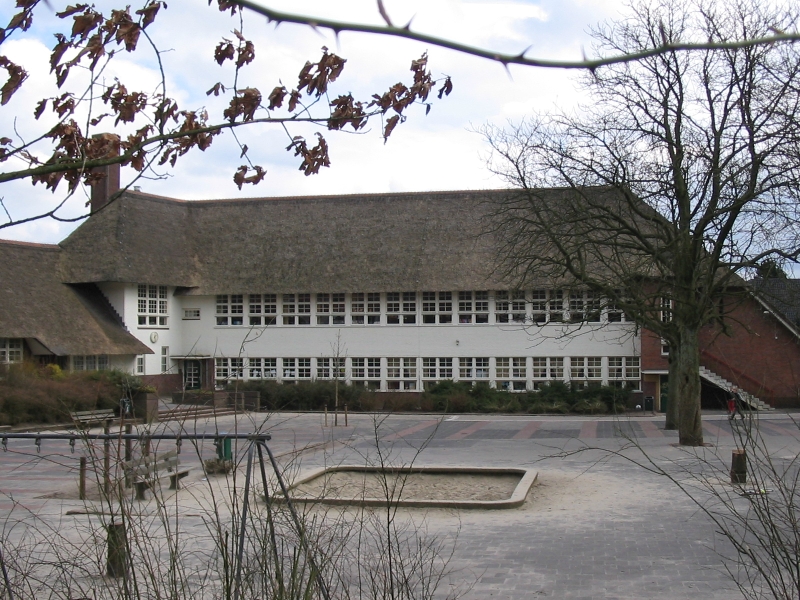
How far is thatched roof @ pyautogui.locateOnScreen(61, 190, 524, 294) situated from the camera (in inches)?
1679

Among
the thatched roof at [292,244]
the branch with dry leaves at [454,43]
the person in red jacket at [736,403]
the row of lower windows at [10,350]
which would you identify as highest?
the thatched roof at [292,244]

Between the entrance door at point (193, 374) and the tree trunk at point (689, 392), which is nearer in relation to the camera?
the tree trunk at point (689, 392)

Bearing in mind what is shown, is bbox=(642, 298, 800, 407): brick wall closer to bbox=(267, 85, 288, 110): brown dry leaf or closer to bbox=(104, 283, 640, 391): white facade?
bbox=(104, 283, 640, 391): white facade

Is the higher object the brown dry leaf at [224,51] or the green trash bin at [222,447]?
the brown dry leaf at [224,51]

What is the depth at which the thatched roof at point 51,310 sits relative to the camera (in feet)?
121

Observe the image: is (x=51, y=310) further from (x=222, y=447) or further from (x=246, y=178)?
(x=246, y=178)

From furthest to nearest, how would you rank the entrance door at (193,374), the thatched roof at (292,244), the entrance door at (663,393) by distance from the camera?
the entrance door at (193,374) < the thatched roof at (292,244) < the entrance door at (663,393)

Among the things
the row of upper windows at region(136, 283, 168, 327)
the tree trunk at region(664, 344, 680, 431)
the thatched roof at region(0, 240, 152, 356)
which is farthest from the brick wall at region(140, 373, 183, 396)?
the tree trunk at region(664, 344, 680, 431)

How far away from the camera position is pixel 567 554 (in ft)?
33.4

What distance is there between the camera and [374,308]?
44.0 m

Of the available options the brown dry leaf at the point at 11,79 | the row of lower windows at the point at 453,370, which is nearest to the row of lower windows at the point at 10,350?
the row of lower windows at the point at 453,370

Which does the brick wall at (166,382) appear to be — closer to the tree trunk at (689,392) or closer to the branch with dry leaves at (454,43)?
the tree trunk at (689,392)

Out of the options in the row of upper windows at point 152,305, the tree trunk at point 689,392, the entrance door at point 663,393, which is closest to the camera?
the tree trunk at point 689,392

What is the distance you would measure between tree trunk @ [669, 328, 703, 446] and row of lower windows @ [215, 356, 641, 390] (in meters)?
17.8
